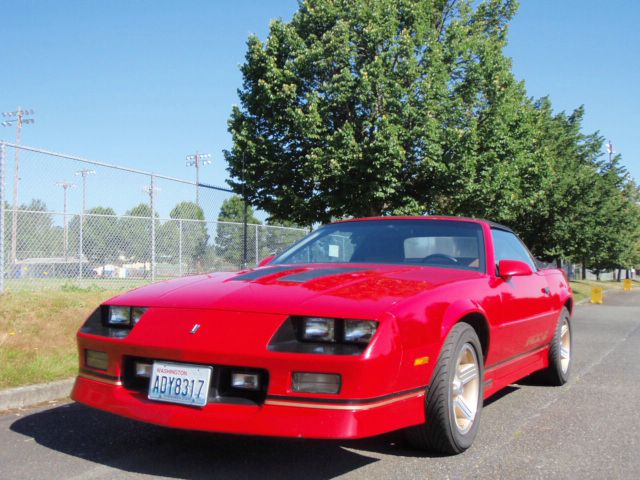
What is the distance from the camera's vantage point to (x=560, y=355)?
5.73 metres

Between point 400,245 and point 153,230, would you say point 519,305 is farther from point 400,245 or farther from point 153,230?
point 153,230

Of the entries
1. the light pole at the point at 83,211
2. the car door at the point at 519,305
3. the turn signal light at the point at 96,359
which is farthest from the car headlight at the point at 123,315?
the light pole at the point at 83,211

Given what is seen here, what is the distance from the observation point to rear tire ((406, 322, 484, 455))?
131 inches

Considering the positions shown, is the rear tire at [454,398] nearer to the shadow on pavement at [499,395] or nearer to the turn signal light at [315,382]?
the turn signal light at [315,382]

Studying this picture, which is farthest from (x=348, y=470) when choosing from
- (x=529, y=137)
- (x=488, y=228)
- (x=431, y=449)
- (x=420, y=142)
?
(x=529, y=137)

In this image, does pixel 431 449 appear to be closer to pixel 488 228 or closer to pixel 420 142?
pixel 488 228

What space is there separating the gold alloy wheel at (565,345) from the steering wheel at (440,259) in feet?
6.61

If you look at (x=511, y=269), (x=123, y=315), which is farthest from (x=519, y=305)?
(x=123, y=315)

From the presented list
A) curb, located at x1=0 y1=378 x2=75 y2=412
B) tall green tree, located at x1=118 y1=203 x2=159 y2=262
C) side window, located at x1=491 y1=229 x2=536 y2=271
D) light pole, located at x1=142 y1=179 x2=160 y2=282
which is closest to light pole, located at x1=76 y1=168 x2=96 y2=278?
tall green tree, located at x1=118 y1=203 x2=159 y2=262

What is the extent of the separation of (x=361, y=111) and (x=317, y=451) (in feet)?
37.4

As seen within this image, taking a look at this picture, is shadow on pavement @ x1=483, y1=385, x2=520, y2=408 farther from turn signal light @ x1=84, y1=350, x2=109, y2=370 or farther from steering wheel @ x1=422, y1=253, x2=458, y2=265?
turn signal light @ x1=84, y1=350, x2=109, y2=370

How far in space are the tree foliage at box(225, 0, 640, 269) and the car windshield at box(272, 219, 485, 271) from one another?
8.60 m

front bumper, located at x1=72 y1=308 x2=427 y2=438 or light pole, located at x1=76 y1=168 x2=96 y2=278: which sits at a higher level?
light pole, located at x1=76 y1=168 x2=96 y2=278

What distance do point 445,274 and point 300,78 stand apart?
37.1 ft
